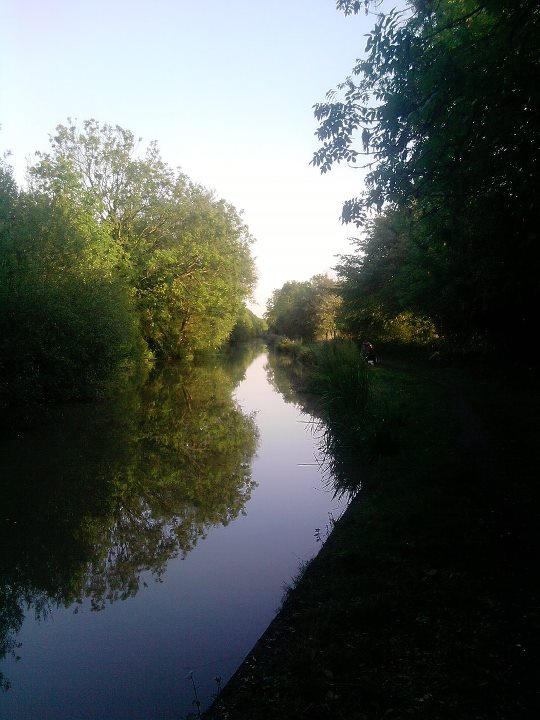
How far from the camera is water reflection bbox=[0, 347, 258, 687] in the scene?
19.6 ft

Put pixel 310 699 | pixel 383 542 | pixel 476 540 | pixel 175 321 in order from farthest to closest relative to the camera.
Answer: pixel 175 321 < pixel 383 542 < pixel 476 540 < pixel 310 699

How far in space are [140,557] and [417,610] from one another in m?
4.14

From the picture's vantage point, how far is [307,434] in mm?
14562

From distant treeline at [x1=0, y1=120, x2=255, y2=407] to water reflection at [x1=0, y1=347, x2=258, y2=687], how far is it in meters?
2.48

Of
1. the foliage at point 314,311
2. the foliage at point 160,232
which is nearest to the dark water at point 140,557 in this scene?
the foliage at point 160,232

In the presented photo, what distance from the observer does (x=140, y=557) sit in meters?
6.64

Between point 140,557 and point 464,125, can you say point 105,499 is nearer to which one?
point 140,557

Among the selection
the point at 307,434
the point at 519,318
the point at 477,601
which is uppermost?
the point at 519,318

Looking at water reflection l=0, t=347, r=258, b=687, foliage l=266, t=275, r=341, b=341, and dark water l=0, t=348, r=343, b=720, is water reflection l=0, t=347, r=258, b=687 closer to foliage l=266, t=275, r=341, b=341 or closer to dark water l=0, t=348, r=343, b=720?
dark water l=0, t=348, r=343, b=720

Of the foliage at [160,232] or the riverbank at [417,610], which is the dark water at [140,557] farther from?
the foliage at [160,232]

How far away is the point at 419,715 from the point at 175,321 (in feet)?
108

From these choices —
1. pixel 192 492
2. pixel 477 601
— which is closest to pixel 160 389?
pixel 192 492

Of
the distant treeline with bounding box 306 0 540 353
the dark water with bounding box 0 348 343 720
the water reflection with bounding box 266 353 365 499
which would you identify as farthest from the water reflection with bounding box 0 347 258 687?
the distant treeline with bounding box 306 0 540 353

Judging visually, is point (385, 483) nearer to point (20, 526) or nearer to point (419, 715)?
point (419, 715)
